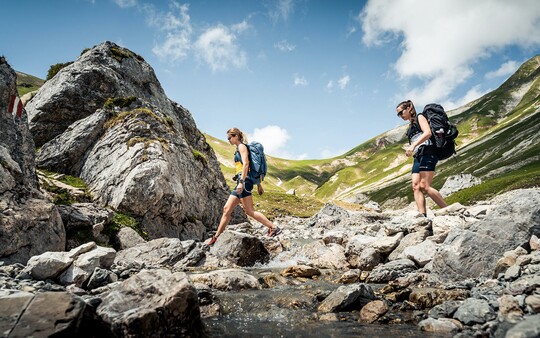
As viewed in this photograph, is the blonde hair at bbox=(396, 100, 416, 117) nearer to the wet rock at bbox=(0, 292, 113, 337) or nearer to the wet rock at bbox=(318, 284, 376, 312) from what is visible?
the wet rock at bbox=(318, 284, 376, 312)

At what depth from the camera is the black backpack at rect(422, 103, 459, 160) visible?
456 inches

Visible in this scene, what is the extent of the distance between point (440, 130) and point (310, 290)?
690 cm

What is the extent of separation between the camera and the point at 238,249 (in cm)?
1461

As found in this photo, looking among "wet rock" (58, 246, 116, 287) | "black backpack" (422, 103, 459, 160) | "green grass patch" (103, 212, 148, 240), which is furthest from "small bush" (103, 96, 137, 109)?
"black backpack" (422, 103, 459, 160)

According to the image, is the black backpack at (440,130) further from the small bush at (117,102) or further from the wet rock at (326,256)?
the small bush at (117,102)

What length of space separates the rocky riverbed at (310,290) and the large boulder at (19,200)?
1661 millimetres

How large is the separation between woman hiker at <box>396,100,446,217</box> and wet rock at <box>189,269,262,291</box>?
21.8 feet

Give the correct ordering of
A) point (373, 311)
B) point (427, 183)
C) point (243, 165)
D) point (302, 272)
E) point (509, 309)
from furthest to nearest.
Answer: point (243, 165)
point (427, 183)
point (302, 272)
point (373, 311)
point (509, 309)

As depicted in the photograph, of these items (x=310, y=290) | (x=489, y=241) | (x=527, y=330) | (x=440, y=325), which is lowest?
(x=440, y=325)

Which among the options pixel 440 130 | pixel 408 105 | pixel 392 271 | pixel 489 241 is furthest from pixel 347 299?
pixel 408 105

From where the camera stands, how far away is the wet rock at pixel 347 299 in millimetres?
7458

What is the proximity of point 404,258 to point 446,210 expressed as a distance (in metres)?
4.30

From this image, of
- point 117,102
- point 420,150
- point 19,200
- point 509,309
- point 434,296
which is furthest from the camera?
point 117,102

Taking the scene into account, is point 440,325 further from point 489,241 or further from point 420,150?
point 420,150
